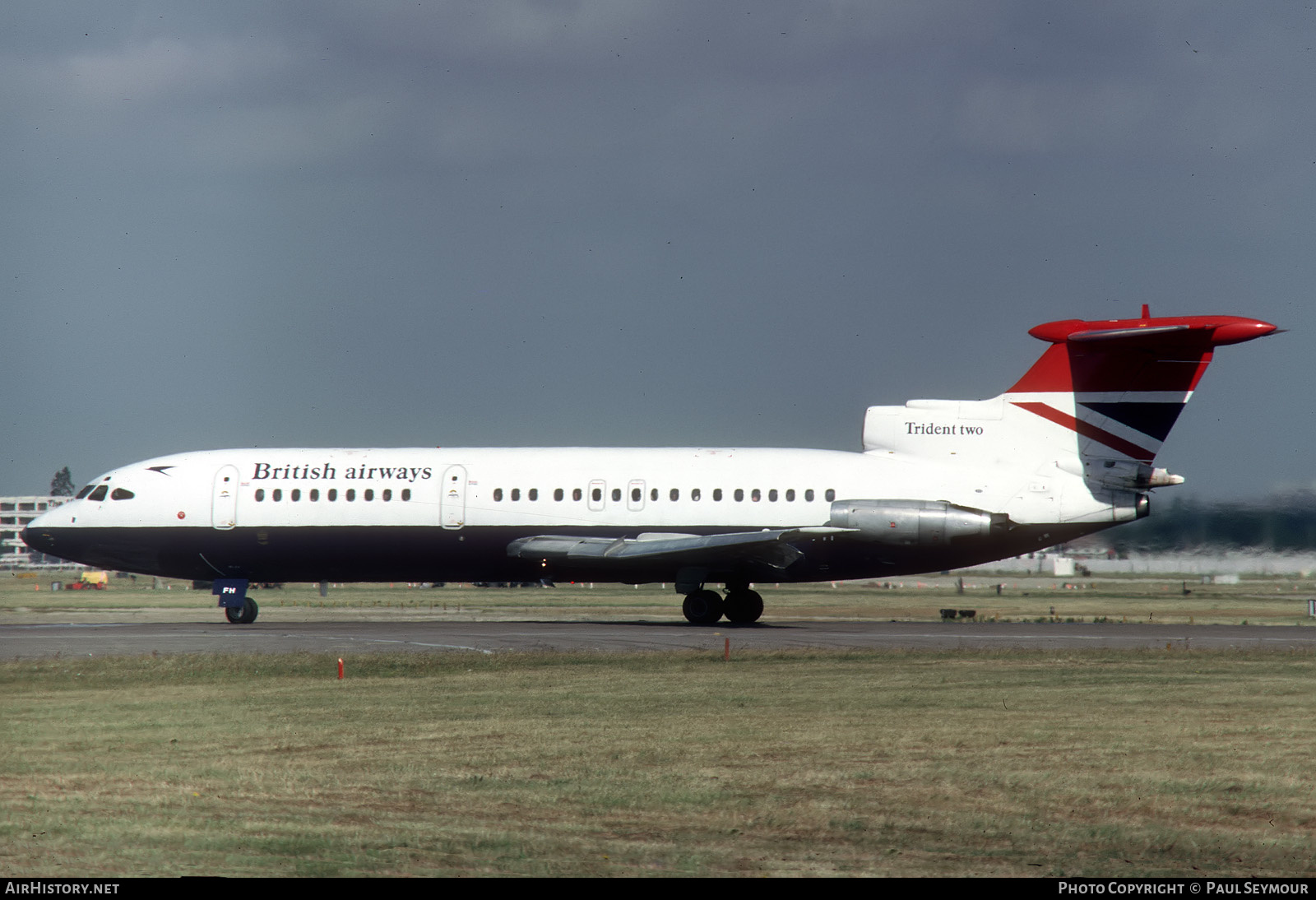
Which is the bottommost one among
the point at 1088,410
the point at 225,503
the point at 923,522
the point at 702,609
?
the point at 702,609

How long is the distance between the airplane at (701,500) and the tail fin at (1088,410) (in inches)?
1.6

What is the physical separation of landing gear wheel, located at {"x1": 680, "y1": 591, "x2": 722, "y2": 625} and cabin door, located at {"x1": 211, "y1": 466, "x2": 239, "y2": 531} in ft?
38.6

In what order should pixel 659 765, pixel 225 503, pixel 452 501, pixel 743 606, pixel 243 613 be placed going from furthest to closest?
pixel 243 613 < pixel 225 503 < pixel 452 501 < pixel 743 606 < pixel 659 765

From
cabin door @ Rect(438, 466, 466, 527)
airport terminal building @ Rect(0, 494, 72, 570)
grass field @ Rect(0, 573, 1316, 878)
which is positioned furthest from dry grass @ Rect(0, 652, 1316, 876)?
airport terminal building @ Rect(0, 494, 72, 570)

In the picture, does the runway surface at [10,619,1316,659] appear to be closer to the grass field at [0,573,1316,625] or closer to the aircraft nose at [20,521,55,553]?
the aircraft nose at [20,521,55,553]

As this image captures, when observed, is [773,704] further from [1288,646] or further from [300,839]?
[1288,646]

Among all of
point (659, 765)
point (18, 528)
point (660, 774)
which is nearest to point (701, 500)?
point (659, 765)

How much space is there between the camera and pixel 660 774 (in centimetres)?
1112

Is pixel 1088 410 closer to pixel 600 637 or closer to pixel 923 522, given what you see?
pixel 923 522

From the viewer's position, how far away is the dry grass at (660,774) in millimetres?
8305

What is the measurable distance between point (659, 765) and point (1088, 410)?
21.0 m

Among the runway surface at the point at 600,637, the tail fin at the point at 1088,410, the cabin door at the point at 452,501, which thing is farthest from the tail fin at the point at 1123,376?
the cabin door at the point at 452,501

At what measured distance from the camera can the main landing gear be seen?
31719 millimetres
